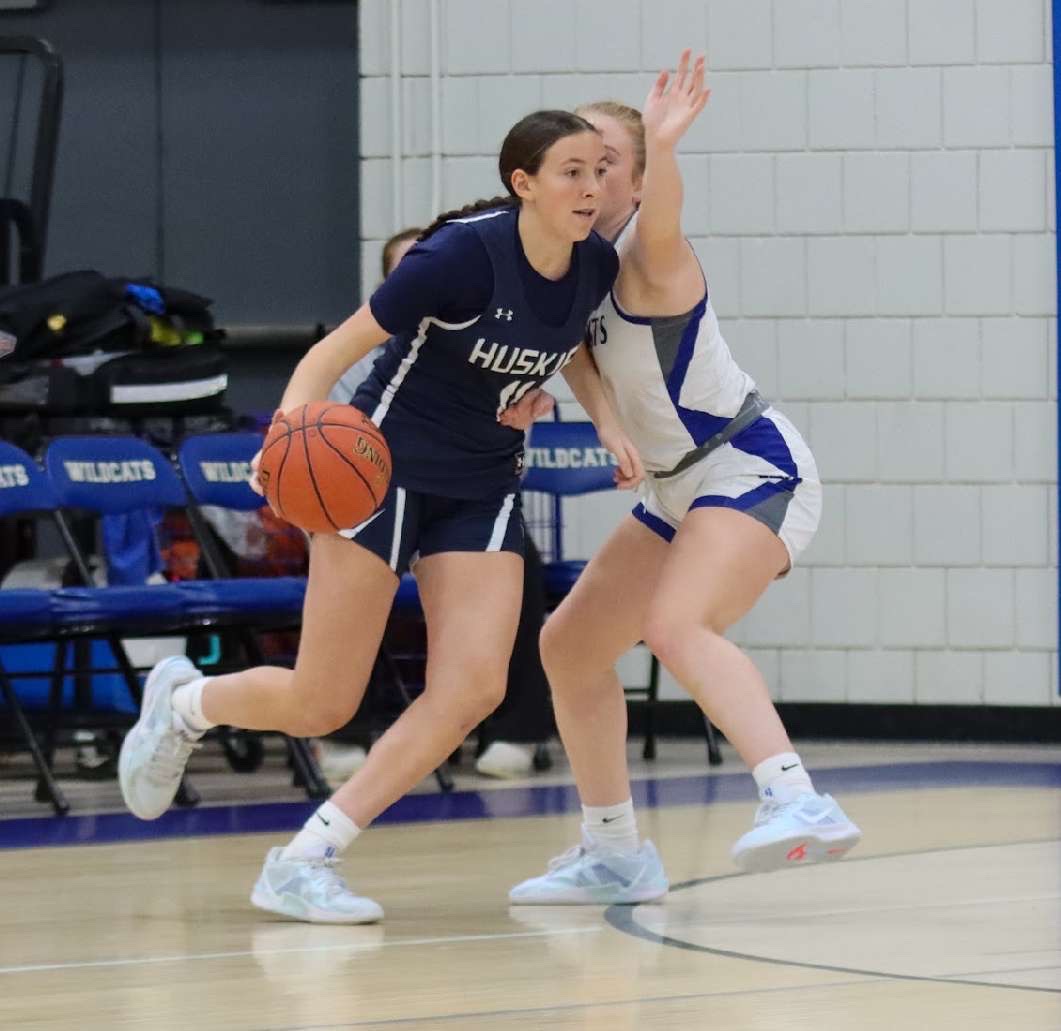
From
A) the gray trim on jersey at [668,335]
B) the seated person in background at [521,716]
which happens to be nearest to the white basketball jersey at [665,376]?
the gray trim on jersey at [668,335]

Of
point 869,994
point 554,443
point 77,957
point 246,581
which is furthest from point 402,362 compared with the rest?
point 554,443

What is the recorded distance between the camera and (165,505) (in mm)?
6969

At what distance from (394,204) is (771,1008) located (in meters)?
5.25

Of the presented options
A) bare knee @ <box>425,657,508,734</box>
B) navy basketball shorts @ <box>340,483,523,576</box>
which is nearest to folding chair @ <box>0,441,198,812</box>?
navy basketball shorts @ <box>340,483,523,576</box>

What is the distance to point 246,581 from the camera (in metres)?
6.51

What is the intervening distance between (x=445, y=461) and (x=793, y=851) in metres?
1.02

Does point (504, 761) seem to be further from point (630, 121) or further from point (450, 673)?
point (630, 121)

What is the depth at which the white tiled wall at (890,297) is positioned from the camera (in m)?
7.90

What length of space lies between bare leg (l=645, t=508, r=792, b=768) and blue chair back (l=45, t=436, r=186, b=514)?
3.06 meters

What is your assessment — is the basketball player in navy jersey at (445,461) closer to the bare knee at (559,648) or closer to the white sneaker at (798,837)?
the bare knee at (559,648)

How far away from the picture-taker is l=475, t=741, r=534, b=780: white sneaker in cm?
710

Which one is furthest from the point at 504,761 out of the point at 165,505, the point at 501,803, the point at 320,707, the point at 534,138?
the point at 534,138

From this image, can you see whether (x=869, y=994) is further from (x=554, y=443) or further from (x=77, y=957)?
(x=554, y=443)

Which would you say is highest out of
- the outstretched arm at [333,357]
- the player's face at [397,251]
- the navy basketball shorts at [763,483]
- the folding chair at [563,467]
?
the player's face at [397,251]
